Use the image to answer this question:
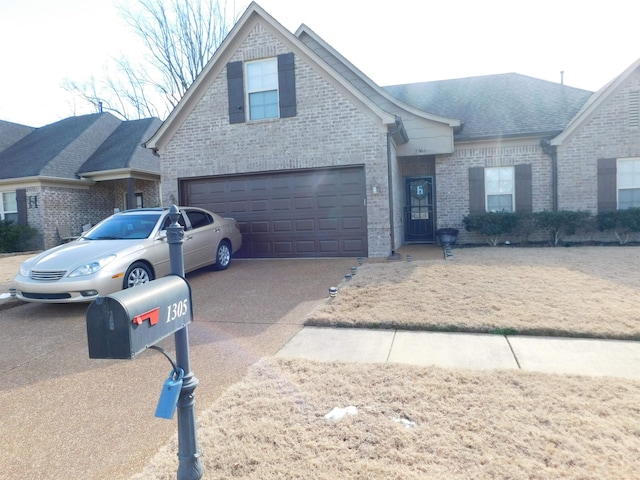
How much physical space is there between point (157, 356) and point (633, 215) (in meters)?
12.3

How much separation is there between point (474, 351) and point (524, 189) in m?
9.70

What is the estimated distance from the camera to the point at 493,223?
11.8m

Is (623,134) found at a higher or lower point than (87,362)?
higher

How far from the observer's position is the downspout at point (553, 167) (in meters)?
11.8

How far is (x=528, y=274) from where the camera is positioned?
22.8 feet

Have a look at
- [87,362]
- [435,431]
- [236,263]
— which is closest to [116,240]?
[87,362]

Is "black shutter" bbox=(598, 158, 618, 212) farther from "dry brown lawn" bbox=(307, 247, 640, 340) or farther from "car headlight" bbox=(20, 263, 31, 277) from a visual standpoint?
"car headlight" bbox=(20, 263, 31, 277)

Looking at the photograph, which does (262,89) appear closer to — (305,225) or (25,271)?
(305,225)

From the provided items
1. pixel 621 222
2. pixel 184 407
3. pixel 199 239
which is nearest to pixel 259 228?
pixel 199 239

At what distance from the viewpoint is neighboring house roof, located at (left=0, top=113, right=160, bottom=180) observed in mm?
16328

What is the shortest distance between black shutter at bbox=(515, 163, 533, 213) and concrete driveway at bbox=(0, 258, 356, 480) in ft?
26.5

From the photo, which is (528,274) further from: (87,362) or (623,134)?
(623,134)

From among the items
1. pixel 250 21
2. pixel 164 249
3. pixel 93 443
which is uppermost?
pixel 250 21

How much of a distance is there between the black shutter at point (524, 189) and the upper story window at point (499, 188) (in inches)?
8.4
